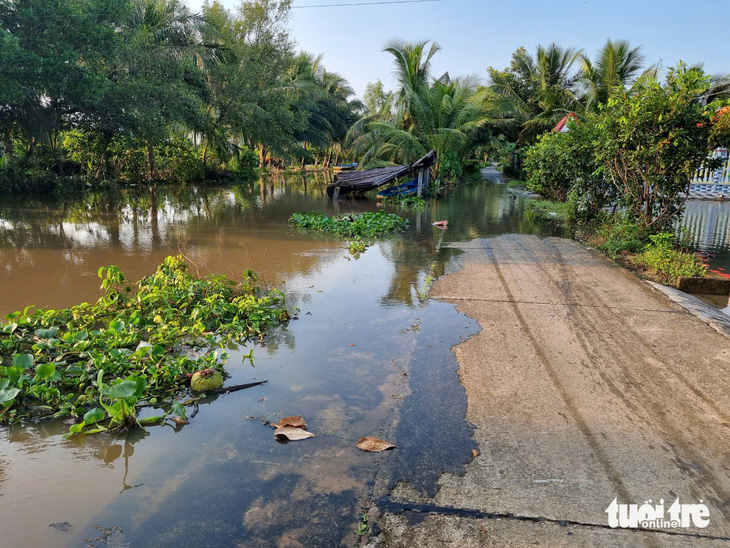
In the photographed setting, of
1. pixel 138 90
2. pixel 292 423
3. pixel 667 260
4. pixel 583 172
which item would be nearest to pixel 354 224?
pixel 583 172

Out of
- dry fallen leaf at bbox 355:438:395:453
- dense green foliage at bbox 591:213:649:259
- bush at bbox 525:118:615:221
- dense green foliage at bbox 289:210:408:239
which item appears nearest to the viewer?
dry fallen leaf at bbox 355:438:395:453

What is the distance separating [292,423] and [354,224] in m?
7.86

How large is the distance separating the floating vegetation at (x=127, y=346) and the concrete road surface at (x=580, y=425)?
1.94 metres

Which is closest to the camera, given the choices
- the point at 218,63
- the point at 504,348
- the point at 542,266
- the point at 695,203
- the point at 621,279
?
the point at 504,348

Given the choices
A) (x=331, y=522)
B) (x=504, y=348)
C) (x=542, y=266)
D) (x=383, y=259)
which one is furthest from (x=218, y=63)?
(x=331, y=522)

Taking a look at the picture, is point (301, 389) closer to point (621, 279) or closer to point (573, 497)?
point (573, 497)

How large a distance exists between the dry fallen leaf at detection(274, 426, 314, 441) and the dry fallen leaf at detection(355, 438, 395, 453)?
0.33m

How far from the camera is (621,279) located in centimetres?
656

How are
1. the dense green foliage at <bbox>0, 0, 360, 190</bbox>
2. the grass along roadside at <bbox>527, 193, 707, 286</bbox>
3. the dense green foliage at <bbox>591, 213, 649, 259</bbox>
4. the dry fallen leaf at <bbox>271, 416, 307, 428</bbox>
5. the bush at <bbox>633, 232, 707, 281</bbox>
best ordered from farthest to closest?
the dense green foliage at <bbox>0, 0, 360, 190</bbox>, the dense green foliage at <bbox>591, 213, 649, 259</bbox>, the grass along roadside at <bbox>527, 193, 707, 286</bbox>, the bush at <bbox>633, 232, 707, 281</bbox>, the dry fallen leaf at <bbox>271, 416, 307, 428</bbox>

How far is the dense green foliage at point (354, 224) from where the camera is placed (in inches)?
410

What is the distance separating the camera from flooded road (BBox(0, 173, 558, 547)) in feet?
Result: 7.68

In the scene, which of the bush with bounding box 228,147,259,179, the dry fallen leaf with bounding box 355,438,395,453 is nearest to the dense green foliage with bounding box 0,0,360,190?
the bush with bounding box 228,147,259,179

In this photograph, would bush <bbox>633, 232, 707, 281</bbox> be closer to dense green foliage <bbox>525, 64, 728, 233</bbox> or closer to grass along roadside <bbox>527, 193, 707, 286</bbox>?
grass along roadside <bbox>527, 193, 707, 286</bbox>

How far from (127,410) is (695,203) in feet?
56.5
